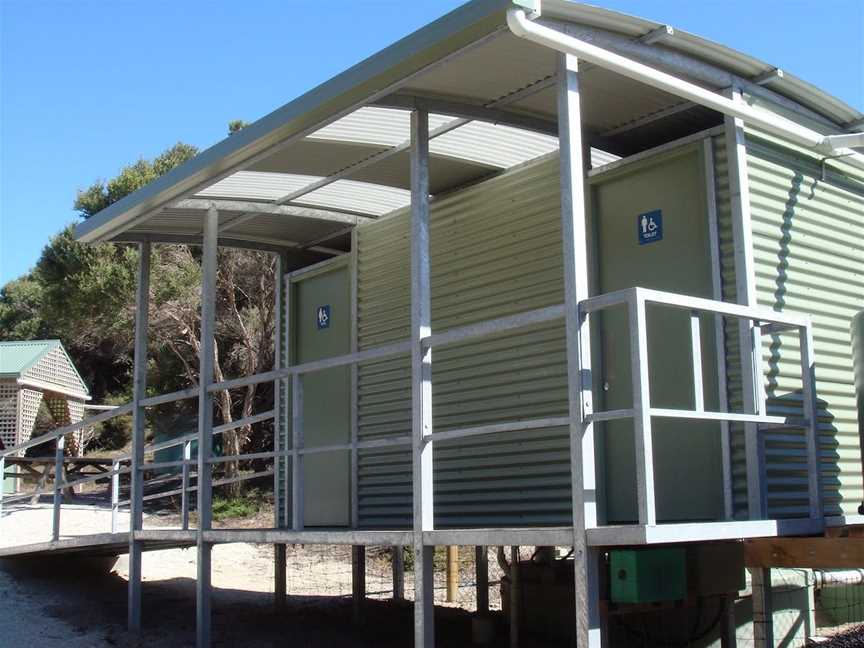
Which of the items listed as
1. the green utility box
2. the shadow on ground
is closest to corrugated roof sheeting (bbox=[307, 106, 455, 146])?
the green utility box

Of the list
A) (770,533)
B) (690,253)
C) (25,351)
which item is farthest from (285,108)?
(25,351)

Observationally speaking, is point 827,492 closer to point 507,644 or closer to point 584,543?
point 584,543

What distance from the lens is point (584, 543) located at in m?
5.35

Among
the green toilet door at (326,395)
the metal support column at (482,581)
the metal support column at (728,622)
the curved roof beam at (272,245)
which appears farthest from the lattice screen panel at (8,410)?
the metal support column at (728,622)

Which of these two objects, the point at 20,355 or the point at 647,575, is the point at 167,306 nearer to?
the point at 20,355

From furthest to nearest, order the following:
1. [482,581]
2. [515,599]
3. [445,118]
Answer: [482,581] → [515,599] → [445,118]

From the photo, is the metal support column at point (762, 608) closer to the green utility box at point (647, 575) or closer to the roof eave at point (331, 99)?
the green utility box at point (647, 575)

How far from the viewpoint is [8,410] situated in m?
22.8

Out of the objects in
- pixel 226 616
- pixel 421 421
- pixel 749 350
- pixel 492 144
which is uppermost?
pixel 492 144

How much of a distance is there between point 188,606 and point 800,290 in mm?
7210

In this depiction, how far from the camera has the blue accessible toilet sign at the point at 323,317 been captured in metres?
10.8

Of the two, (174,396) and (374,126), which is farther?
(174,396)

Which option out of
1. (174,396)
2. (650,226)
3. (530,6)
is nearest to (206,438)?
(174,396)

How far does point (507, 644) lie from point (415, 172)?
4.54 meters
